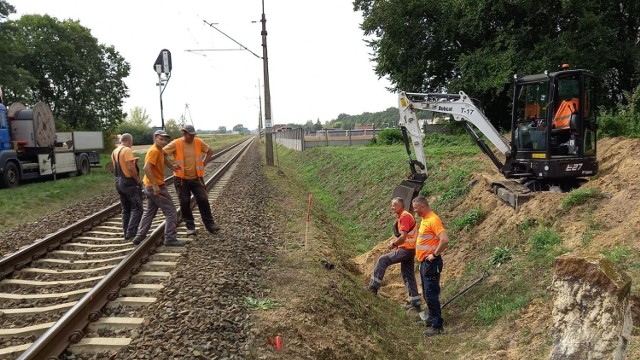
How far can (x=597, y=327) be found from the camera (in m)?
3.58

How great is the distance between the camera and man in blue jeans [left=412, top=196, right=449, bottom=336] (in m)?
6.33

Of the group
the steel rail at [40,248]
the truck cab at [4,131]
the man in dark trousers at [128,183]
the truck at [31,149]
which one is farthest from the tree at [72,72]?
the man in dark trousers at [128,183]

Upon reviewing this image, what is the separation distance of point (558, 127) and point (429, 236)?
17.0 ft

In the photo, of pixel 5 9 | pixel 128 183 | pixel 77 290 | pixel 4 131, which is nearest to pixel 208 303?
pixel 77 290

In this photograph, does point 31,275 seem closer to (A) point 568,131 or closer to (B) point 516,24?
(A) point 568,131

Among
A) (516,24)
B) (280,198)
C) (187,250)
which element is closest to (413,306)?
(187,250)

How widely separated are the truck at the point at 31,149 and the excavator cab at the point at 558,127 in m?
17.7

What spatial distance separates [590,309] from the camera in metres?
3.64

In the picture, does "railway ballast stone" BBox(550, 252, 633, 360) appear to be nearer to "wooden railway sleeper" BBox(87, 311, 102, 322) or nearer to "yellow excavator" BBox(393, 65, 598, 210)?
"wooden railway sleeper" BBox(87, 311, 102, 322)

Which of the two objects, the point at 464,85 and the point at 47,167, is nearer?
the point at 47,167

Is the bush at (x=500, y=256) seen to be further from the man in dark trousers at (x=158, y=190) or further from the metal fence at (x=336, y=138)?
the metal fence at (x=336, y=138)

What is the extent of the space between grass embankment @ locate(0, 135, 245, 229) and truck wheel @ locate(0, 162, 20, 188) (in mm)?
314

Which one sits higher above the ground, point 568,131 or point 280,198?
point 568,131

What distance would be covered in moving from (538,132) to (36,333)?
370 inches
